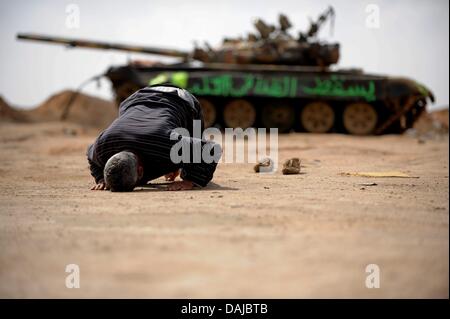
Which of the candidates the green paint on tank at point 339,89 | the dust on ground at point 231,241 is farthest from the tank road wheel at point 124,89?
the dust on ground at point 231,241

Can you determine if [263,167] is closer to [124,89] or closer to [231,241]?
[231,241]

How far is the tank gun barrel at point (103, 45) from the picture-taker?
55.3 ft

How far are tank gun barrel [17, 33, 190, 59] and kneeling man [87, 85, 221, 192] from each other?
1227cm

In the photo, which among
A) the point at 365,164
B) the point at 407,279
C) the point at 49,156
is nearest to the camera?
the point at 407,279

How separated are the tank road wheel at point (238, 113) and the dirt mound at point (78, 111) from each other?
9611 mm

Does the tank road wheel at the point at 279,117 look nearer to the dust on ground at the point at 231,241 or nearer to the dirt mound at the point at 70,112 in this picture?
the dirt mound at the point at 70,112

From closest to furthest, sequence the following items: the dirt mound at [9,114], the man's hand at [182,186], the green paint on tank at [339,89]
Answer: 1. the man's hand at [182,186]
2. the green paint on tank at [339,89]
3. the dirt mound at [9,114]

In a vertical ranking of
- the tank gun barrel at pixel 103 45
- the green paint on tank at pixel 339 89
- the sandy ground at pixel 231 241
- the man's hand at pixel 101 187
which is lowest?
the man's hand at pixel 101 187
